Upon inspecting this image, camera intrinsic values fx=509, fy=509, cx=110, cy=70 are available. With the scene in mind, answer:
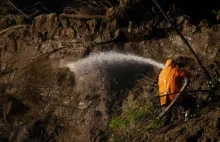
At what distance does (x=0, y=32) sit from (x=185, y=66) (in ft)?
21.3

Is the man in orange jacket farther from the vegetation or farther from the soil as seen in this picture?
the soil

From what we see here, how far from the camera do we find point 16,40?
15.3 metres

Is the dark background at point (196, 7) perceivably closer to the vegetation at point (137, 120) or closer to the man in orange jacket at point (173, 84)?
the man in orange jacket at point (173, 84)

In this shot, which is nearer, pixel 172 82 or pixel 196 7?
pixel 172 82

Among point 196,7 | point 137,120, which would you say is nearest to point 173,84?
point 137,120

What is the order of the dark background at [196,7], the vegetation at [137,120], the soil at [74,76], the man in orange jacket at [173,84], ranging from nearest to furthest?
the vegetation at [137,120], the man in orange jacket at [173,84], the soil at [74,76], the dark background at [196,7]

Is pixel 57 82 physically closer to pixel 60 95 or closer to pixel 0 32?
pixel 60 95

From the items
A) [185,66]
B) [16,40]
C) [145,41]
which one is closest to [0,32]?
[16,40]

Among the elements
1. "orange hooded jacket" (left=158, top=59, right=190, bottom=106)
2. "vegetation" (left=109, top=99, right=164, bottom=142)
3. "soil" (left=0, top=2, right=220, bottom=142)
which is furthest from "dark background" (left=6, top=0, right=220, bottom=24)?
"vegetation" (left=109, top=99, right=164, bottom=142)

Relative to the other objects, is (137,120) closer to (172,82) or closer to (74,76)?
(172,82)

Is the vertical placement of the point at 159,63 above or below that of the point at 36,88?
above

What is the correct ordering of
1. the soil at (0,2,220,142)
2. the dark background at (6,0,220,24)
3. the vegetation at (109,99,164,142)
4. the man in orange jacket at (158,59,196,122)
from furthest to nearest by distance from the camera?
the dark background at (6,0,220,24) < the soil at (0,2,220,142) < the man in orange jacket at (158,59,196,122) < the vegetation at (109,99,164,142)

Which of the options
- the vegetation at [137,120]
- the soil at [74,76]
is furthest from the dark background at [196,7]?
the vegetation at [137,120]

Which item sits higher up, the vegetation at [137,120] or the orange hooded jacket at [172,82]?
the orange hooded jacket at [172,82]
